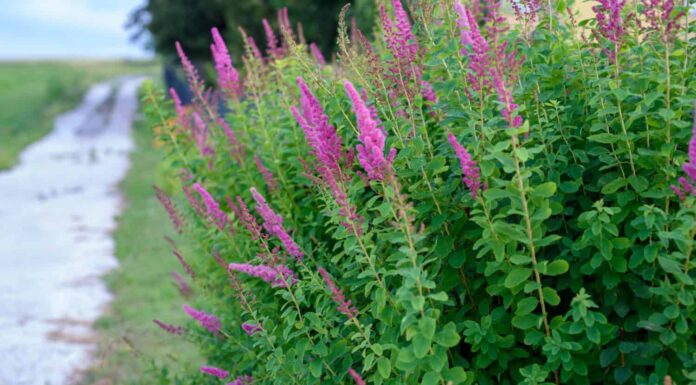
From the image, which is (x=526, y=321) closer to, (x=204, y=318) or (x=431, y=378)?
(x=431, y=378)

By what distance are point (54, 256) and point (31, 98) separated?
32617 mm

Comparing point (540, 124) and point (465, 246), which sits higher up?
point (540, 124)

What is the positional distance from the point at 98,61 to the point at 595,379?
258 ft

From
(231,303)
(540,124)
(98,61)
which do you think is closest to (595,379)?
(540,124)

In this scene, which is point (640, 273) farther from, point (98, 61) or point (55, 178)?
point (98, 61)

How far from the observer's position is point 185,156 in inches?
147

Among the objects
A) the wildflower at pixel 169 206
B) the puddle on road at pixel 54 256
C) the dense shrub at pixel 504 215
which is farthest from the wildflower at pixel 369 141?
the puddle on road at pixel 54 256

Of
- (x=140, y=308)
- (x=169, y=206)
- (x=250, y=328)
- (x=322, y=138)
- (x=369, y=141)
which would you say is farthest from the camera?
(x=140, y=308)

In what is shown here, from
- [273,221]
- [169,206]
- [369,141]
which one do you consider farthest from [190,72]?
[369,141]

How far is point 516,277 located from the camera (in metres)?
2.10

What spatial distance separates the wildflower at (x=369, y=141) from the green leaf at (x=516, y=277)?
1.54ft

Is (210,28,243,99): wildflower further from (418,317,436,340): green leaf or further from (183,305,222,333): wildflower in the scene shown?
(418,317,436,340): green leaf

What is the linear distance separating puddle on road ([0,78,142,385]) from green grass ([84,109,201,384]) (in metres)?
0.18

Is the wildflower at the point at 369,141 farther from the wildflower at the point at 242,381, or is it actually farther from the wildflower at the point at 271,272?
the wildflower at the point at 242,381
